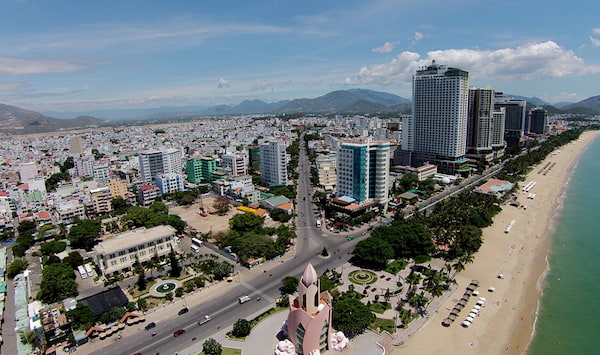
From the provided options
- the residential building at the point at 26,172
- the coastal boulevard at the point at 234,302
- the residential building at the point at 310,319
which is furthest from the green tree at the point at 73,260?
the residential building at the point at 26,172

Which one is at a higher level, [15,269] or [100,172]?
[100,172]

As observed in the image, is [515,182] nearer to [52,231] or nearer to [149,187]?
[149,187]

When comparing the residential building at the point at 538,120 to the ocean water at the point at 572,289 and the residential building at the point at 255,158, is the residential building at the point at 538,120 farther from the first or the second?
the residential building at the point at 255,158

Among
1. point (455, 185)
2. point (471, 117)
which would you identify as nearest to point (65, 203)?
point (455, 185)

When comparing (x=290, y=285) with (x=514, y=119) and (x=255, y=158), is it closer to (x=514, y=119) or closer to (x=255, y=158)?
(x=255, y=158)

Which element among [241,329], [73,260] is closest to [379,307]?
[241,329]

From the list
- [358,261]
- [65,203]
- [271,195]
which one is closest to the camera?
[358,261]
